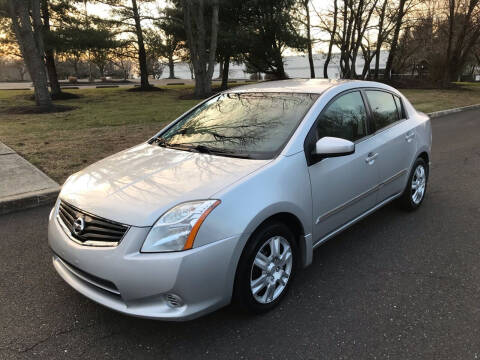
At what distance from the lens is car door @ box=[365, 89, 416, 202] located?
3.83 metres

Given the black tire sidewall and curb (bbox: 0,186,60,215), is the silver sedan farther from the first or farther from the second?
curb (bbox: 0,186,60,215)

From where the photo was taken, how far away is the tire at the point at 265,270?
2.51 meters

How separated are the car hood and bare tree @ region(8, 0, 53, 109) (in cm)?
1151

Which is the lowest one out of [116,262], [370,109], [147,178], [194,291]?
[194,291]

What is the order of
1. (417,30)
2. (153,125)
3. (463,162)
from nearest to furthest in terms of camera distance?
1. (463,162)
2. (153,125)
3. (417,30)

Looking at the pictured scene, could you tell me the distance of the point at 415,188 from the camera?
4582mm

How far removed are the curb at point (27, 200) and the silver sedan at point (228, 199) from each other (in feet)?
7.15

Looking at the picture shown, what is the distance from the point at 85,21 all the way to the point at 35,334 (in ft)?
69.0

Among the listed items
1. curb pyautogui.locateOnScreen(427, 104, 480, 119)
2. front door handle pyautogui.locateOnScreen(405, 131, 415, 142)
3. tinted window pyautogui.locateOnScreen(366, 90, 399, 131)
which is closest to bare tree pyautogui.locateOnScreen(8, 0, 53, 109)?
tinted window pyautogui.locateOnScreen(366, 90, 399, 131)

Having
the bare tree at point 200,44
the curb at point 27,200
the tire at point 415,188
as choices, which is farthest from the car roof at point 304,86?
the bare tree at point 200,44

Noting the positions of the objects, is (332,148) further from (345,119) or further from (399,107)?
(399,107)

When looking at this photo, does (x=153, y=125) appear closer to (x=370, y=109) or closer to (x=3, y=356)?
(x=370, y=109)

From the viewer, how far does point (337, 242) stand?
3875mm

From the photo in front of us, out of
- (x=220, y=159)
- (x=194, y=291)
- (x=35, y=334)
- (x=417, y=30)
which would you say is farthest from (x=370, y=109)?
(x=417, y=30)
